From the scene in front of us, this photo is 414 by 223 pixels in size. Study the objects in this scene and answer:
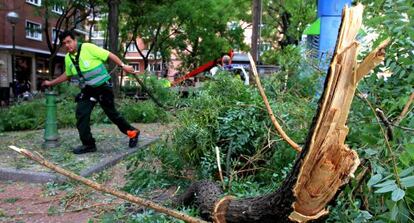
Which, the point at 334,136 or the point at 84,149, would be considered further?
the point at 84,149

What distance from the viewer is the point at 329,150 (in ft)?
6.34

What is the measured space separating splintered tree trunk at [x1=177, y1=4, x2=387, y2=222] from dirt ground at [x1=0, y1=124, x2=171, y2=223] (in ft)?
6.70

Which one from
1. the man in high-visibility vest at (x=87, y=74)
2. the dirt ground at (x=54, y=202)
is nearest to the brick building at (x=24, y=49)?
the man in high-visibility vest at (x=87, y=74)

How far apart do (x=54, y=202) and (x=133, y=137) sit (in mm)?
2299

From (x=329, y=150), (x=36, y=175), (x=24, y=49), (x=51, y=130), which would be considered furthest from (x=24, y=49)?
(x=329, y=150)

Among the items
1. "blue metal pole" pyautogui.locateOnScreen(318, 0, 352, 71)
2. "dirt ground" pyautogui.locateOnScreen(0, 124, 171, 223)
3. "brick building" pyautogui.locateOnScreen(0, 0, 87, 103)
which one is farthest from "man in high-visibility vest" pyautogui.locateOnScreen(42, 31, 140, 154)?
"brick building" pyautogui.locateOnScreen(0, 0, 87, 103)

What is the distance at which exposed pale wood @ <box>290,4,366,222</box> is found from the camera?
5.94 ft

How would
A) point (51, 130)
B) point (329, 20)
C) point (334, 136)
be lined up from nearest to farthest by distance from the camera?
Answer: point (334, 136) < point (329, 20) < point (51, 130)

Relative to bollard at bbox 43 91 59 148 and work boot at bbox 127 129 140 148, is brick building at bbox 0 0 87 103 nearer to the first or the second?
bollard at bbox 43 91 59 148

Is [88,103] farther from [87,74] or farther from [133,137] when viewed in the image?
[133,137]

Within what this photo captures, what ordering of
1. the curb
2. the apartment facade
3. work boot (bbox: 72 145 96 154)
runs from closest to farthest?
the curb < work boot (bbox: 72 145 96 154) < the apartment facade

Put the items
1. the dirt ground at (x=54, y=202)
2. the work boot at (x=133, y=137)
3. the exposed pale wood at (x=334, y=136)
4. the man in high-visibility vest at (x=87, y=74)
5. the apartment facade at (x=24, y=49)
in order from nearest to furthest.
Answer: the exposed pale wood at (x=334, y=136)
the dirt ground at (x=54, y=202)
the man in high-visibility vest at (x=87, y=74)
the work boot at (x=133, y=137)
the apartment facade at (x=24, y=49)

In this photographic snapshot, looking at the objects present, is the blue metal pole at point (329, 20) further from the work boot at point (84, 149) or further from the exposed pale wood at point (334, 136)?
the exposed pale wood at point (334, 136)

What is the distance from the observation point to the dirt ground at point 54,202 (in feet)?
12.9
